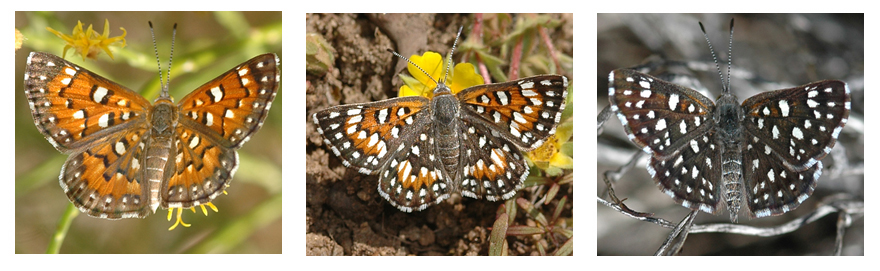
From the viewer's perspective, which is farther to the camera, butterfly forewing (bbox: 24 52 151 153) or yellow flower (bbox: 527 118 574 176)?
yellow flower (bbox: 527 118 574 176)

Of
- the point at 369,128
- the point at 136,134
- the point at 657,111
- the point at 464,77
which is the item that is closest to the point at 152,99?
the point at 136,134

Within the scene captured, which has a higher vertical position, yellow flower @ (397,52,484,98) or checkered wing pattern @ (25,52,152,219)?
yellow flower @ (397,52,484,98)

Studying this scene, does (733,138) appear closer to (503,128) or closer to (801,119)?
(801,119)

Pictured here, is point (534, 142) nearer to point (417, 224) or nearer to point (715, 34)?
point (417, 224)

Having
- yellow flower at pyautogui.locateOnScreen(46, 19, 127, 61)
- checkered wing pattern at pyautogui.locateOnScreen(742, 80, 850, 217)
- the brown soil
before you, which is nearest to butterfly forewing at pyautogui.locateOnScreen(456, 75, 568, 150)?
the brown soil

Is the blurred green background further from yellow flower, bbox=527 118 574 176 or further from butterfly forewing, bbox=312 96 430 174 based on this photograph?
yellow flower, bbox=527 118 574 176
